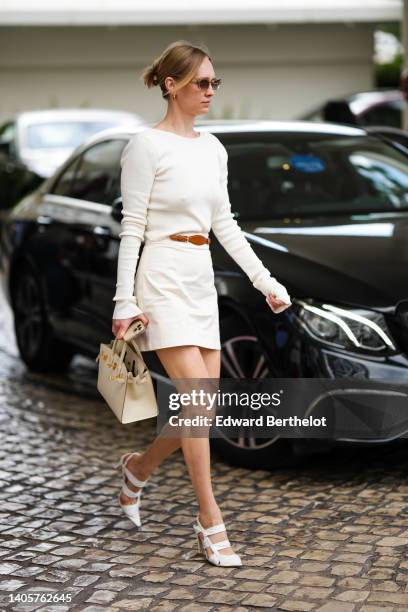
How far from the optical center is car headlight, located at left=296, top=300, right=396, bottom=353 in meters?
5.40

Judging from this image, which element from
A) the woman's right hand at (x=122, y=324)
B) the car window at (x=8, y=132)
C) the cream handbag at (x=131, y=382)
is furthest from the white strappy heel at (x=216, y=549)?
the car window at (x=8, y=132)

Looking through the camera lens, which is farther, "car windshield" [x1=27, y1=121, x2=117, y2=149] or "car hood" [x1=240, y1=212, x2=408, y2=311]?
"car windshield" [x1=27, y1=121, x2=117, y2=149]

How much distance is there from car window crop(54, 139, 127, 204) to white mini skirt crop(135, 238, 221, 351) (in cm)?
246

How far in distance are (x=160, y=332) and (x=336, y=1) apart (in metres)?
23.1

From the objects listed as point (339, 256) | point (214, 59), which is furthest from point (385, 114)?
point (339, 256)

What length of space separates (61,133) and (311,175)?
28.0ft

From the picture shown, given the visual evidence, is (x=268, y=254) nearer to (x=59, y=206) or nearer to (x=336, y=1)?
(x=59, y=206)

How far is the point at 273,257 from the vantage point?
5.84 m

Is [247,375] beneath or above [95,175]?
beneath

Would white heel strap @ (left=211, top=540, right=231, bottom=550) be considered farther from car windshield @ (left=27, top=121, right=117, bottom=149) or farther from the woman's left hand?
car windshield @ (left=27, top=121, right=117, bottom=149)

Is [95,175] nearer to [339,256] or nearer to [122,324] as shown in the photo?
[339,256]

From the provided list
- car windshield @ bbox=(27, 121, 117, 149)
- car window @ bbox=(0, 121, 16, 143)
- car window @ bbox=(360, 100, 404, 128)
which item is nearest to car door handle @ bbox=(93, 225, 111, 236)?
car windshield @ bbox=(27, 121, 117, 149)

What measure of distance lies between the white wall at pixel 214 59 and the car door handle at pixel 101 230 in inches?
774

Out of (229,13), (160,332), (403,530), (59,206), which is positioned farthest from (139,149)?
(229,13)
